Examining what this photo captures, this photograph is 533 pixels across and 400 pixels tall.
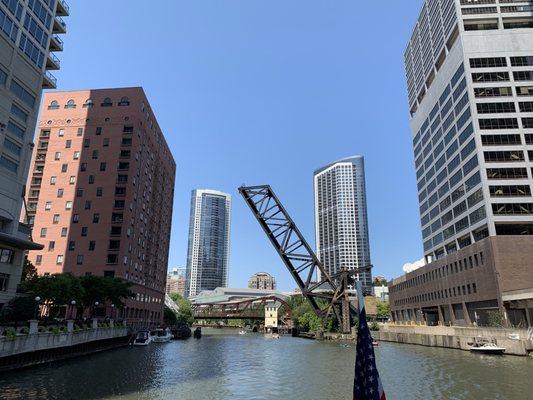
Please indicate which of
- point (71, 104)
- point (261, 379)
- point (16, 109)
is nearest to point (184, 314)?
point (71, 104)

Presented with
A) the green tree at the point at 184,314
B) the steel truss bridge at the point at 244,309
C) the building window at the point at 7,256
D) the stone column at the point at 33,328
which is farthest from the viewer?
the steel truss bridge at the point at 244,309

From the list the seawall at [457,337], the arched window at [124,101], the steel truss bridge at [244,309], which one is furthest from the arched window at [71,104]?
the steel truss bridge at [244,309]

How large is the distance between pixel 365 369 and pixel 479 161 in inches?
2592

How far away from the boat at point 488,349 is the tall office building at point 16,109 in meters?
46.9

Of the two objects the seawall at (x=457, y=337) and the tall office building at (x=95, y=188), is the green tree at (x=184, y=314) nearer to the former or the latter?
the tall office building at (x=95, y=188)

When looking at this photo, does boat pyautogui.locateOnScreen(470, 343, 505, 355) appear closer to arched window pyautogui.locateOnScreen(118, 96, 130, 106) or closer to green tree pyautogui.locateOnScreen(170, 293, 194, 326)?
arched window pyautogui.locateOnScreen(118, 96, 130, 106)

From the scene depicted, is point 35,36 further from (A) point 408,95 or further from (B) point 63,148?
(A) point 408,95

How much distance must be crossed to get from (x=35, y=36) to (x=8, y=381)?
36366mm

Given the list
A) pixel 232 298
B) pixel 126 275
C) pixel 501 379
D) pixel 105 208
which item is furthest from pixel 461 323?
pixel 232 298

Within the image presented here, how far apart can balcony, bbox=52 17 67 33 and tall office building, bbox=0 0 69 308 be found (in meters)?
3.32

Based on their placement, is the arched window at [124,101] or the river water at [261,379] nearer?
the river water at [261,379]

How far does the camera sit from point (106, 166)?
7281 centimetres

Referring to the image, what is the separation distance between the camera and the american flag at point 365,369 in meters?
6.03

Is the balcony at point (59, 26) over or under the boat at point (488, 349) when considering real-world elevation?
over
